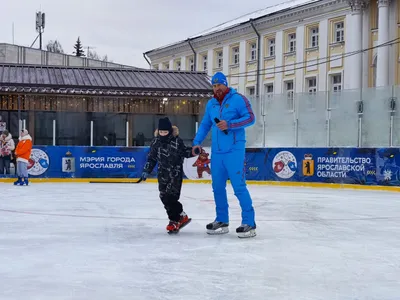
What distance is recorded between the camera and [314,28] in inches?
1475

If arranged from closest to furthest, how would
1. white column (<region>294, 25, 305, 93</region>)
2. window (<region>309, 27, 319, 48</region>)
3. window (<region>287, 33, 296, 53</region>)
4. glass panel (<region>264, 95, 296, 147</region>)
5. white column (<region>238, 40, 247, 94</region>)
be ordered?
glass panel (<region>264, 95, 296, 147</region>), window (<region>309, 27, 319, 48</region>), white column (<region>294, 25, 305, 93</region>), window (<region>287, 33, 296, 53</region>), white column (<region>238, 40, 247, 94</region>)

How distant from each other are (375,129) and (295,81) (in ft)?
64.4

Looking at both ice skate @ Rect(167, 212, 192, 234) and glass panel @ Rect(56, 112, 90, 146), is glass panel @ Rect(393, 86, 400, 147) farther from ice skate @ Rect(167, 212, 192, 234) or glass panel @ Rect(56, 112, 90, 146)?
ice skate @ Rect(167, 212, 192, 234)

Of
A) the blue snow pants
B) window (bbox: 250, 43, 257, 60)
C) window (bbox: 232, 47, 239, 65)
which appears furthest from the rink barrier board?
window (bbox: 232, 47, 239, 65)

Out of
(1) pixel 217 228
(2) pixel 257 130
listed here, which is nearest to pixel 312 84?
(2) pixel 257 130

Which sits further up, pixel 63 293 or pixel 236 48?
pixel 236 48

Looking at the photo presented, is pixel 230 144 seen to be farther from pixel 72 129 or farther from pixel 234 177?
pixel 72 129

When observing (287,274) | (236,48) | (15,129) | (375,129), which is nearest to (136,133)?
(15,129)

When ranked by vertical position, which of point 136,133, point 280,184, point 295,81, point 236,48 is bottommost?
point 280,184

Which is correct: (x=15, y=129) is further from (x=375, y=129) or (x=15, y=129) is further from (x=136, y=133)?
(x=375, y=129)

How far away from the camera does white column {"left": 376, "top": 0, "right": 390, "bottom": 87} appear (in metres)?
32.4

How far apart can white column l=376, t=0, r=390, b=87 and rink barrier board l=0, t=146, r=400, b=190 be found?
13.8m

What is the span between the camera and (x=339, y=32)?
1415 inches

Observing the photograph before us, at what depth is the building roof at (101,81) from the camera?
26.8 m
